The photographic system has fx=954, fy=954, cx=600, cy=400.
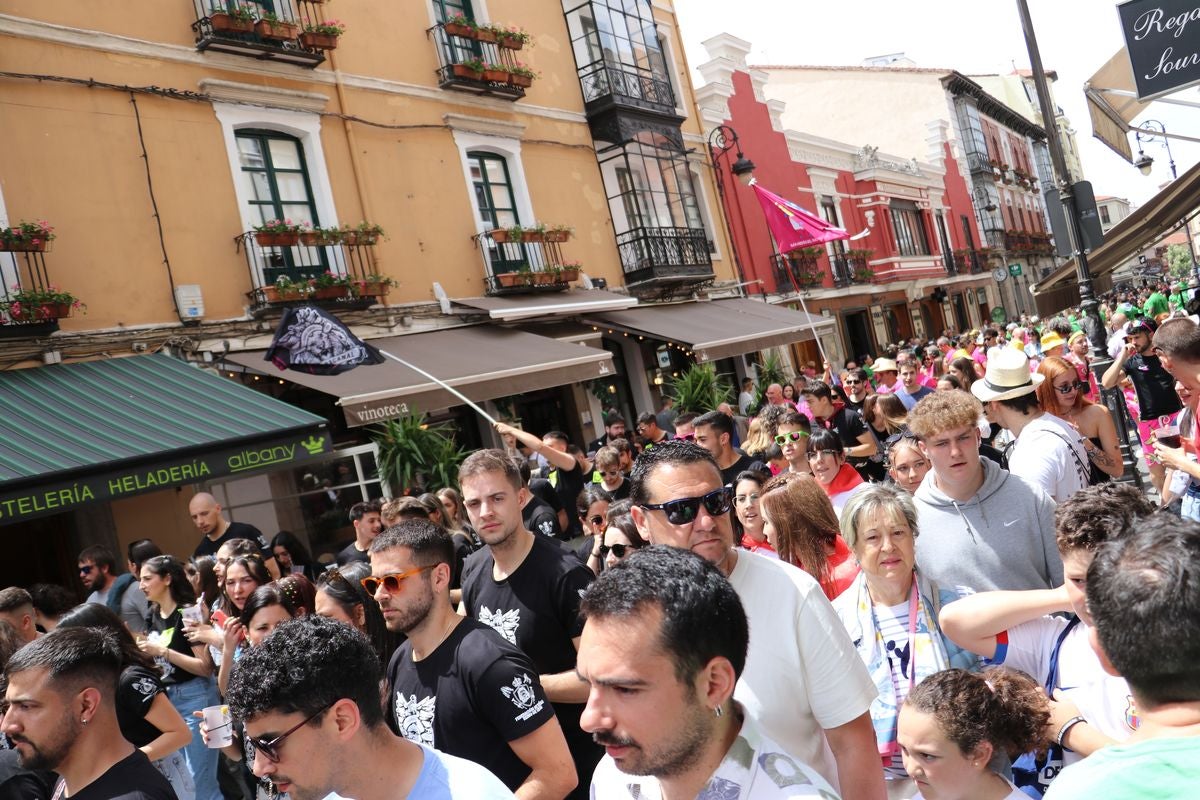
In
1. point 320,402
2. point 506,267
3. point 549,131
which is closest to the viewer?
point 320,402

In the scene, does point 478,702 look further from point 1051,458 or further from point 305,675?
point 1051,458

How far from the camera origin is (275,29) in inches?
464

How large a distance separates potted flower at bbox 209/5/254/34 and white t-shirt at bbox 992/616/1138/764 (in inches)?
451

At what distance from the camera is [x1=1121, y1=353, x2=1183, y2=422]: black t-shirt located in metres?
7.60

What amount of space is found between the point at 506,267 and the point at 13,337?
7548 millimetres

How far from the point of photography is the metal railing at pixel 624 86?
1777 cm

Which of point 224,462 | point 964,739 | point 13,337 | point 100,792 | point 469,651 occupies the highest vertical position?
Result: point 13,337

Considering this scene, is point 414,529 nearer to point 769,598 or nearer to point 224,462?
point 769,598

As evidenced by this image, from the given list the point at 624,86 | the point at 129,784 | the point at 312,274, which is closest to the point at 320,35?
the point at 312,274

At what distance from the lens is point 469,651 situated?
3.01 metres

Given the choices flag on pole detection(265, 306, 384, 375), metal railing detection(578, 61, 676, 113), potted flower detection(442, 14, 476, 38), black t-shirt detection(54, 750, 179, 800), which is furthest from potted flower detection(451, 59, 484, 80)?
black t-shirt detection(54, 750, 179, 800)

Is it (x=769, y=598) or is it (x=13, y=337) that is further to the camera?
(x=13, y=337)

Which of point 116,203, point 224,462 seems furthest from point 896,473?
point 116,203

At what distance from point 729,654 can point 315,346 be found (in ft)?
26.8
